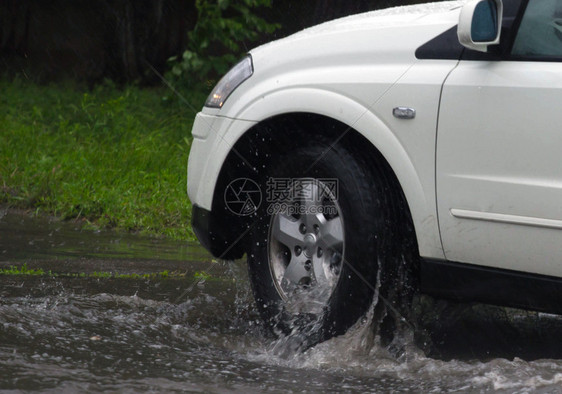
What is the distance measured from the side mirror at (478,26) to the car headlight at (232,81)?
1.22 meters

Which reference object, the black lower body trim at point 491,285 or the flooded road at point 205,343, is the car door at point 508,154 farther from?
the flooded road at point 205,343

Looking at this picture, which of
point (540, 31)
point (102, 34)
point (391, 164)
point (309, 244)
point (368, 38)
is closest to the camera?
point (540, 31)

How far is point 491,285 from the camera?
394 centimetres

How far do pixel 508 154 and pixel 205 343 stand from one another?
161cm

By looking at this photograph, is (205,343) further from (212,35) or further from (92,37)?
(92,37)

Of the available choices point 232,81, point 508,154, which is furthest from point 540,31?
point 232,81

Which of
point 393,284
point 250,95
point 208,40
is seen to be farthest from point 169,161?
point 393,284

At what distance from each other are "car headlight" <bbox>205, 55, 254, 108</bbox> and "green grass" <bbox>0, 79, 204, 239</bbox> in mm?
2689

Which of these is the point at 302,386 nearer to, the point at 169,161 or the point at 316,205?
the point at 316,205

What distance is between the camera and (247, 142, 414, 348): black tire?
417cm

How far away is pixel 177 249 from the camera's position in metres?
7.02

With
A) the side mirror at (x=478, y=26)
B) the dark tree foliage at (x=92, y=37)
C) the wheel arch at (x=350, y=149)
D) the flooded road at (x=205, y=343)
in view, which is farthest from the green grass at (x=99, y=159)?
the side mirror at (x=478, y=26)

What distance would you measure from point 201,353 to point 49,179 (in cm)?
455

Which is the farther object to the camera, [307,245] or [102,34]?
[102,34]
